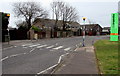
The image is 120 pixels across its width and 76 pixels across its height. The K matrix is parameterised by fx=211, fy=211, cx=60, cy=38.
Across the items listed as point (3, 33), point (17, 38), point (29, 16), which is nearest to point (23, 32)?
point (17, 38)

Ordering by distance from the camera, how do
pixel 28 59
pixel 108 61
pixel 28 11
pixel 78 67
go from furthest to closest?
pixel 28 11 → pixel 28 59 → pixel 108 61 → pixel 78 67

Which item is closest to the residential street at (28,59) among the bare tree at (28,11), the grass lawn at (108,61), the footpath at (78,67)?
the footpath at (78,67)

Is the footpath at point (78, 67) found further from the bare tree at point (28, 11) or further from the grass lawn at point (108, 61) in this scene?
the bare tree at point (28, 11)

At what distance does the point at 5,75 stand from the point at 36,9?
51.7m

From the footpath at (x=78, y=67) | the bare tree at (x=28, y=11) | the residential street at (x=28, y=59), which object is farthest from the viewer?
the bare tree at (x=28, y=11)

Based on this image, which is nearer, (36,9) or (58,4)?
(36,9)

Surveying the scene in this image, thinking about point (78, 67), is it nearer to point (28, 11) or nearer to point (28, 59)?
point (28, 59)

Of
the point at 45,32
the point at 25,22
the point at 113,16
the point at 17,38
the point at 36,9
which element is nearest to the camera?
the point at 113,16

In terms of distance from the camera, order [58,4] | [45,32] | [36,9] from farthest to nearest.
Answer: [58,4]
[36,9]
[45,32]

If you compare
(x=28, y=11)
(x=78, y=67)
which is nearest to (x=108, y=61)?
(x=78, y=67)

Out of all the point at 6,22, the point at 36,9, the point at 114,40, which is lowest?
the point at 114,40

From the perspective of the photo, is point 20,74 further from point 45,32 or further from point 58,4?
point 58,4

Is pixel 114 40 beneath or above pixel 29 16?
beneath

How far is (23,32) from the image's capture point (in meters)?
43.3
